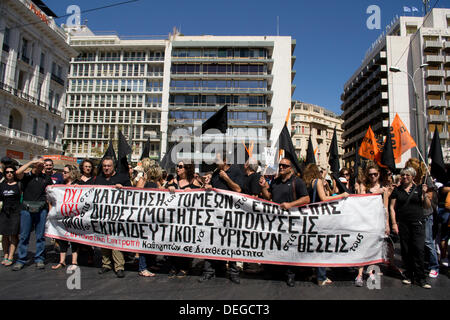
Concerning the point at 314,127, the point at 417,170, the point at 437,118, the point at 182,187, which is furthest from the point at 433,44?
the point at 182,187

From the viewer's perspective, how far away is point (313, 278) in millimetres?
4969

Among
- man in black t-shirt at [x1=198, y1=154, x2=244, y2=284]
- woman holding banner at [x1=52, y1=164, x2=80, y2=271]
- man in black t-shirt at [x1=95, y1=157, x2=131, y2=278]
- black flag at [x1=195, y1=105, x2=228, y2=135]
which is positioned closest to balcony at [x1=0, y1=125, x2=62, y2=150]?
woman holding banner at [x1=52, y1=164, x2=80, y2=271]

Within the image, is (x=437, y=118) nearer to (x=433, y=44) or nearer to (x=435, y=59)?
(x=435, y=59)

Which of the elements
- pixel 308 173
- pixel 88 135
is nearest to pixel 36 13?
pixel 88 135

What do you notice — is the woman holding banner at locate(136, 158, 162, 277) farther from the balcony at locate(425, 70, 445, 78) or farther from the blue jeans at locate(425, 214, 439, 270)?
the balcony at locate(425, 70, 445, 78)

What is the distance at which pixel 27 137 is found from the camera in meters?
33.4

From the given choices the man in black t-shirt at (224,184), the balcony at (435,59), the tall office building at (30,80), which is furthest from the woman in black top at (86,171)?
the balcony at (435,59)

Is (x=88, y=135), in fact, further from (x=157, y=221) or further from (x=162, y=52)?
(x=157, y=221)

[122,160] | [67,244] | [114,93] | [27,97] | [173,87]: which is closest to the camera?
[67,244]

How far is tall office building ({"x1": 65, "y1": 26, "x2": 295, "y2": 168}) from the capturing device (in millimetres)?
51375

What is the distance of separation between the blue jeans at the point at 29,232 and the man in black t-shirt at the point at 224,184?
3004 mm

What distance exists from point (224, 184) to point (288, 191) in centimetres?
111

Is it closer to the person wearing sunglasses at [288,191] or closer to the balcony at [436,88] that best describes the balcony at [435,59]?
the balcony at [436,88]

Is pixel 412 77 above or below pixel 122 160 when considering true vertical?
above
